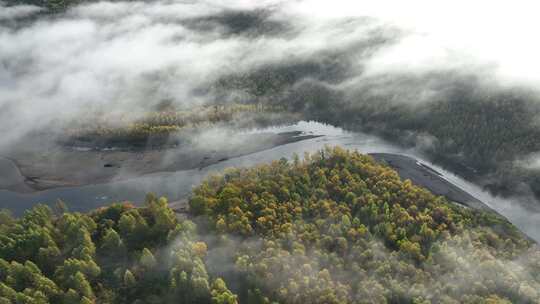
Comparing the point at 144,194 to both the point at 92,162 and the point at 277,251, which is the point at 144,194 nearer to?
the point at 92,162

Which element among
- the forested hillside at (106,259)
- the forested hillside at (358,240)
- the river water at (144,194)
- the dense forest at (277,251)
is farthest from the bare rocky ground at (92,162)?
the forested hillside at (106,259)

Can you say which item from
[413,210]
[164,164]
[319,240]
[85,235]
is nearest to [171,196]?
[164,164]

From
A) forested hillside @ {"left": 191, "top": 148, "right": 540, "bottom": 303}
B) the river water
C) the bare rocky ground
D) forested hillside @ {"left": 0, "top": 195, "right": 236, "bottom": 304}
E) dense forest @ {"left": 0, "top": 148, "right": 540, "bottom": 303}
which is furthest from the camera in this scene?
the bare rocky ground

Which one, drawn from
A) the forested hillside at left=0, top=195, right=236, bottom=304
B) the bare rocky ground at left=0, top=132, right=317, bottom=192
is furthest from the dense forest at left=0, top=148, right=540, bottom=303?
the bare rocky ground at left=0, top=132, right=317, bottom=192

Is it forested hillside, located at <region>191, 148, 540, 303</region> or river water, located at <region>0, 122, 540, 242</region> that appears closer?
forested hillside, located at <region>191, 148, 540, 303</region>

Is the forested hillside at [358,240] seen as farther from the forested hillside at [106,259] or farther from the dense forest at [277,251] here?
the forested hillside at [106,259]

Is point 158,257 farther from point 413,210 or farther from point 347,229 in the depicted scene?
point 413,210

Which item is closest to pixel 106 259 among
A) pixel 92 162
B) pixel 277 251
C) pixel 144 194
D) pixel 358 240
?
pixel 277 251

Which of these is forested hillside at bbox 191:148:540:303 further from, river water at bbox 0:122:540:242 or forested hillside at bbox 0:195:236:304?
river water at bbox 0:122:540:242
